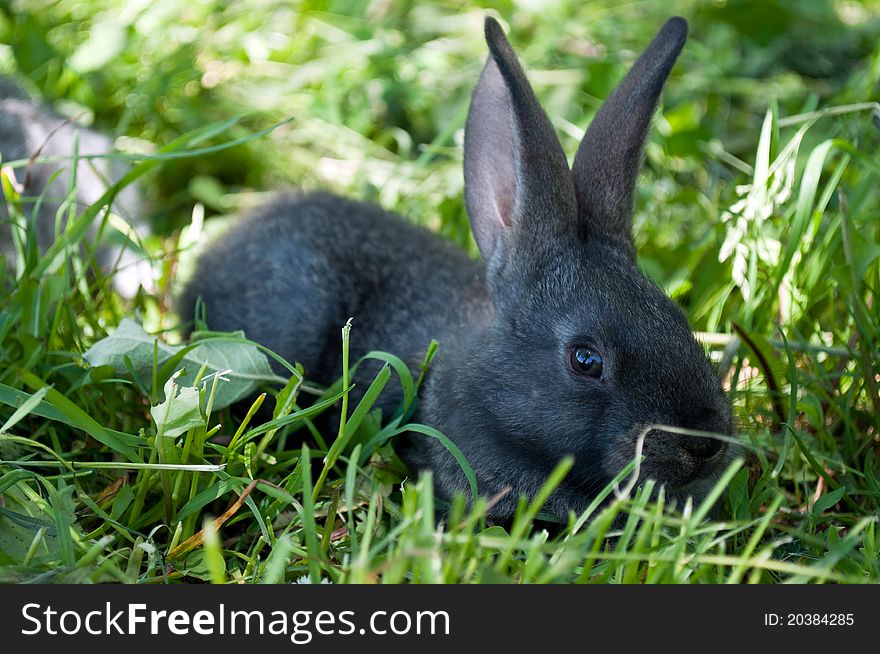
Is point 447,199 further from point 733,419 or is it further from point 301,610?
point 301,610

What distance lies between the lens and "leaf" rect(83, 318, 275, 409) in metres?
3.43

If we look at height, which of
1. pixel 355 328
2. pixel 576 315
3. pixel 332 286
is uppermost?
pixel 576 315

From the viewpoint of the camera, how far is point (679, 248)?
4.64 meters

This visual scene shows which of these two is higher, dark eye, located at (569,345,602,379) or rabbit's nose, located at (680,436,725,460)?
dark eye, located at (569,345,602,379)

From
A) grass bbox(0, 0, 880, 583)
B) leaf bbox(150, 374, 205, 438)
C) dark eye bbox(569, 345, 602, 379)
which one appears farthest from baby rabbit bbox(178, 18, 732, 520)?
leaf bbox(150, 374, 205, 438)

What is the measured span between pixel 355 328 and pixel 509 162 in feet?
3.24

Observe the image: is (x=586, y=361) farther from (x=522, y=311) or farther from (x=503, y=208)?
(x=503, y=208)

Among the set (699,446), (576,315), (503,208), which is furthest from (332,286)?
(699,446)

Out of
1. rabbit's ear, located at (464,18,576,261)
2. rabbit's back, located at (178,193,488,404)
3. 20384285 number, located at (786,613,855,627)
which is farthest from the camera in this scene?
rabbit's back, located at (178,193,488,404)

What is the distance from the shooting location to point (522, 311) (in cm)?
353

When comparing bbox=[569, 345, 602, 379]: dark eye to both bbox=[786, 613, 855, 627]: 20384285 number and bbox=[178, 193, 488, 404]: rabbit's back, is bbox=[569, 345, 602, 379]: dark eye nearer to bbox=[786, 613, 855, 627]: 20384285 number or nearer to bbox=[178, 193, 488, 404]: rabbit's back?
bbox=[178, 193, 488, 404]: rabbit's back

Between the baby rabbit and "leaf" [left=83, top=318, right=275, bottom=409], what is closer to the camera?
the baby rabbit

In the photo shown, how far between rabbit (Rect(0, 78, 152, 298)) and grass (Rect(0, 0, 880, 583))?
0.75 ft

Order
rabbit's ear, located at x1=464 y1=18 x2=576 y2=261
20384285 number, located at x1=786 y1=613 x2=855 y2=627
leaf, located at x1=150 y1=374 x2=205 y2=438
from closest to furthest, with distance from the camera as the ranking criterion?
20384285 number, located at x1=786 y1=613 x2=855 y2=627, leaf, located at x1=150 y1=374 x2=205 y2=438, rabbit's ear, located at x1=464 y1=18 x2=576 y2=261
